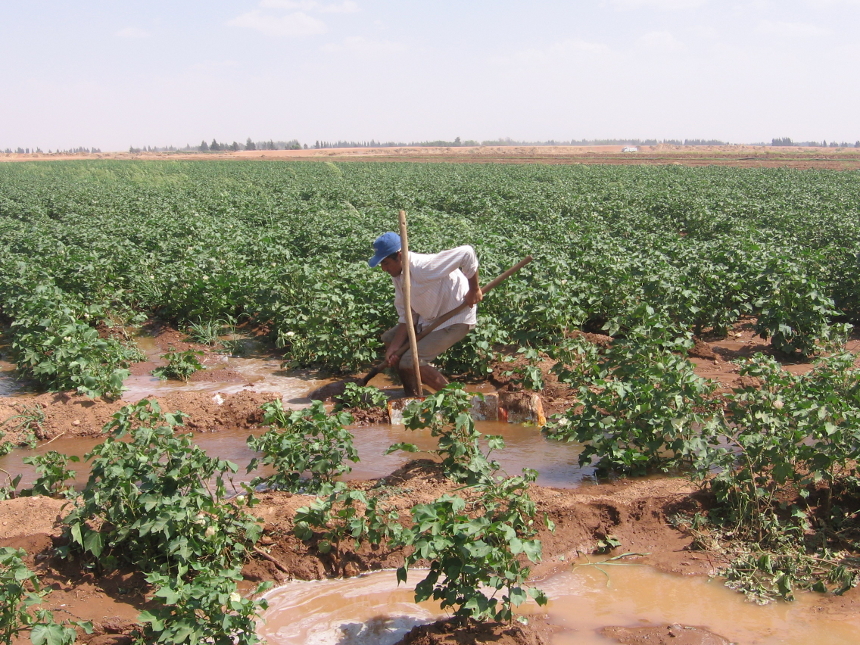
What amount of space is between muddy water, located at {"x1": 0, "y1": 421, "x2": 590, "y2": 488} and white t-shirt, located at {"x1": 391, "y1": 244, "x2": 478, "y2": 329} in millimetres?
966

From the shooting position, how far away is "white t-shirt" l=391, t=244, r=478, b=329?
564 centimetres

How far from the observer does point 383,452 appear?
217 inches

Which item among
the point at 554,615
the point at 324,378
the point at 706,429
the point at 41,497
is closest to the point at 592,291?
the point at 324,378

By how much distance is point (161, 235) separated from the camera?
1252 centimetres

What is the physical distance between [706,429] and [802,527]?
69 cm

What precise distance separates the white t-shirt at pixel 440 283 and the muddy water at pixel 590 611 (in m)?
2.62

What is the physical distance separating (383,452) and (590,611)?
2427 millimetres

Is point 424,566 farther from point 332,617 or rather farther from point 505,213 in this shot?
point 505,213

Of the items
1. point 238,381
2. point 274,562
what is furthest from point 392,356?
point 274,562

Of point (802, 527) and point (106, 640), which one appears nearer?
point (106, 640)

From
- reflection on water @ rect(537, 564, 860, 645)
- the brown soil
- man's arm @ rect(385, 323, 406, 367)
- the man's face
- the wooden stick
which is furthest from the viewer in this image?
the brown soil

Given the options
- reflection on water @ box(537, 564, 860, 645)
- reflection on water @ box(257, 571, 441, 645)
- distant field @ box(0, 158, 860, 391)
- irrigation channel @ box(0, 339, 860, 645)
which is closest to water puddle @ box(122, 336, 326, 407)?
A: distant field @ box(0, 158, 860, 391)

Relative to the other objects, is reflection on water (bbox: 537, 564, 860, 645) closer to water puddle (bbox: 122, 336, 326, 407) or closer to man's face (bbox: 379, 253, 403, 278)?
man's face (bbox: 379, 253, 403, 278)

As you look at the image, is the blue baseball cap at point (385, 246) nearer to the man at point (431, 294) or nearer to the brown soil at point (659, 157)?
the man at point (431, 294)
